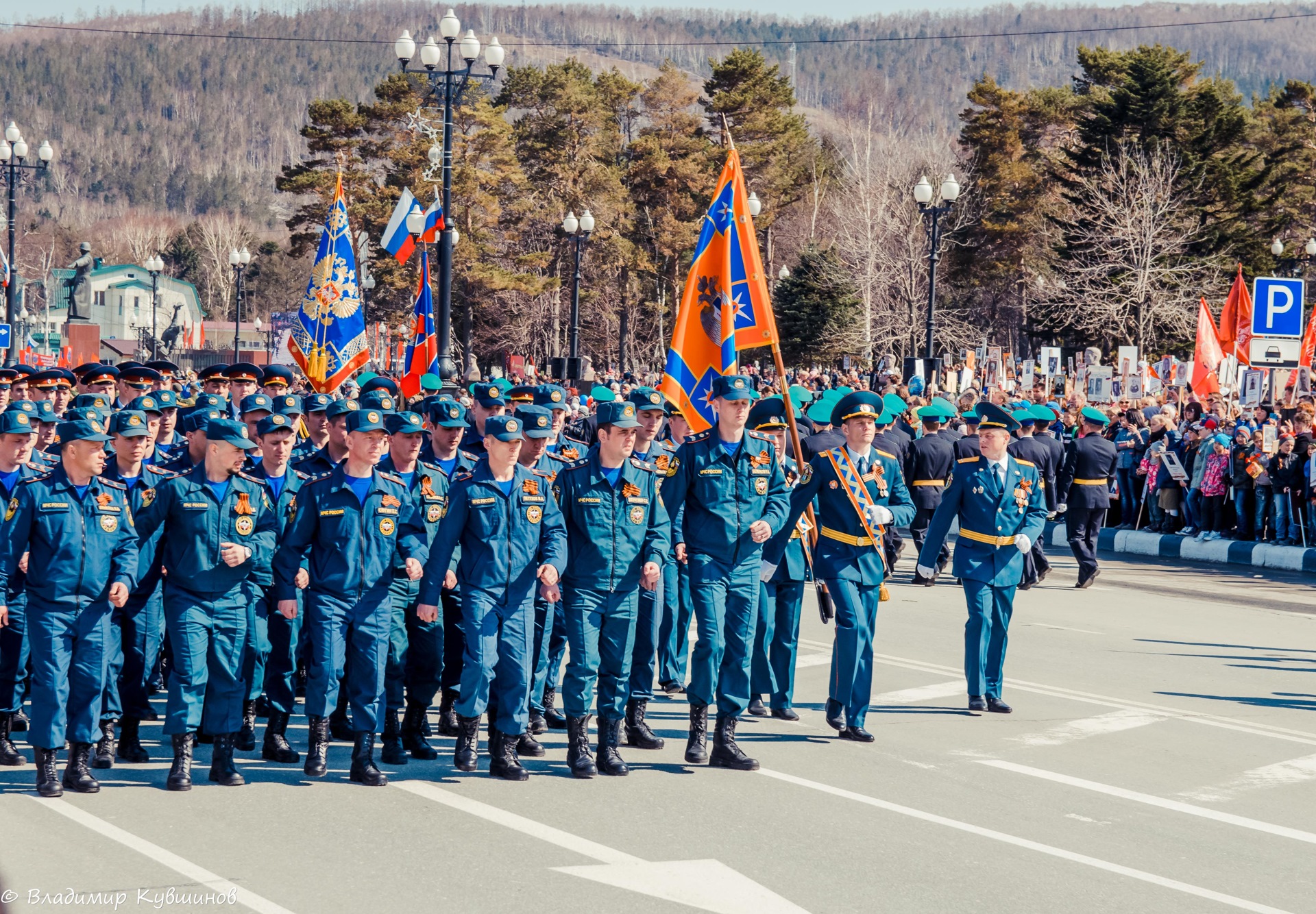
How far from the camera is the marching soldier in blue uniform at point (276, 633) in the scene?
338 inches

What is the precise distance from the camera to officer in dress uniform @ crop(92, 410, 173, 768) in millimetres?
8320

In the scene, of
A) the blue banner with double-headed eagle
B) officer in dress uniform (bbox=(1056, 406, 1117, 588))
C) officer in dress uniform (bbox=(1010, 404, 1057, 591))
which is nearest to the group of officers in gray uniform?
officer in dress uniform (bbox=(1010, 404, 1057, 591))

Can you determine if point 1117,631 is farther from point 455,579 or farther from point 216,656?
point 216,656

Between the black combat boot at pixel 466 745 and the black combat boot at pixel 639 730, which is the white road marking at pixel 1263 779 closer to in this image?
the black combat boot at pixel 639 730

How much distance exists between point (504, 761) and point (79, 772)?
2.17 metres

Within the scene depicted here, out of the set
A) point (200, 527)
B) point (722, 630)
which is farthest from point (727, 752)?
point (200, 527)

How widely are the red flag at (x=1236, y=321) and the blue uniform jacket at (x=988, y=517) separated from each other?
20512mm

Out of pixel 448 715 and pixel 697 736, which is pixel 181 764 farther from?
pixel 697 736

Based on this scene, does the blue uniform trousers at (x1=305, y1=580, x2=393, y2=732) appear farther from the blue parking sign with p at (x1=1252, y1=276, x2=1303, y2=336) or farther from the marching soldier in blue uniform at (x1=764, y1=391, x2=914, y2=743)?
the blue parking sign with p at (x1=1252, y1=276, x2=1303, y2=336)

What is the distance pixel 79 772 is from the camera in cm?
780

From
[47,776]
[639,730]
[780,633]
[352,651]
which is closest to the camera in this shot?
[47,776]

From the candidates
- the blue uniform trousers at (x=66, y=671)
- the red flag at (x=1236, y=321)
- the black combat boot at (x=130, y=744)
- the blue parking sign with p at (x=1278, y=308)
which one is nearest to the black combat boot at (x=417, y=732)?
the black combat boot at (x=130, y=744)

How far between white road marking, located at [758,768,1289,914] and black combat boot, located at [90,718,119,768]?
3.57 metres

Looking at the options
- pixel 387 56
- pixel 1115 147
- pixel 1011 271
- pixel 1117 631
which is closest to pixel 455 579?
pixel 1117 631
